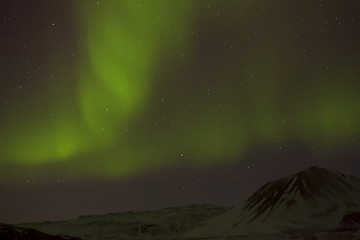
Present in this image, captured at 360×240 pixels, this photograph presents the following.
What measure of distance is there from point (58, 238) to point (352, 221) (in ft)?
346

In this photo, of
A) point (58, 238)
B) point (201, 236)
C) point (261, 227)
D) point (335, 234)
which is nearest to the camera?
point (58, 238)

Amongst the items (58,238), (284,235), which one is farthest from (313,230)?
(58,238)

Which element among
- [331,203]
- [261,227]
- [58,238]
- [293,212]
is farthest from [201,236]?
[58,238]

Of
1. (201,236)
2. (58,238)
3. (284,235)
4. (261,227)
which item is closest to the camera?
(58,238)

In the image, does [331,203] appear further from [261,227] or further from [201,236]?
[201,236]

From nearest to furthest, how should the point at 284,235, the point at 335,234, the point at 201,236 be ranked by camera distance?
the point at 335,234
the point at 284,235
the point at 201,236

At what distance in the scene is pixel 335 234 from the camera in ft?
491

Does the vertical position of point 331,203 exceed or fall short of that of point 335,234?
it exceeds it

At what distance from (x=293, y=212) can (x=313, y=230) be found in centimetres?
2605

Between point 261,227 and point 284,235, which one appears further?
point 261,227

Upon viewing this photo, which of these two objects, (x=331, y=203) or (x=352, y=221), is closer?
(x=352, y=221)

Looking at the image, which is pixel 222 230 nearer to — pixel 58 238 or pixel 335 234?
pixel 335 234

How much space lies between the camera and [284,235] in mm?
162375

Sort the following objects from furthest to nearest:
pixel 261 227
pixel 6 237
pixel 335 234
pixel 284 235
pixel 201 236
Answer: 1. pixel 201 236
2. pixel 261 227
3. pixel 284 235
4. pixel 335 234
5. pixel 6 237
